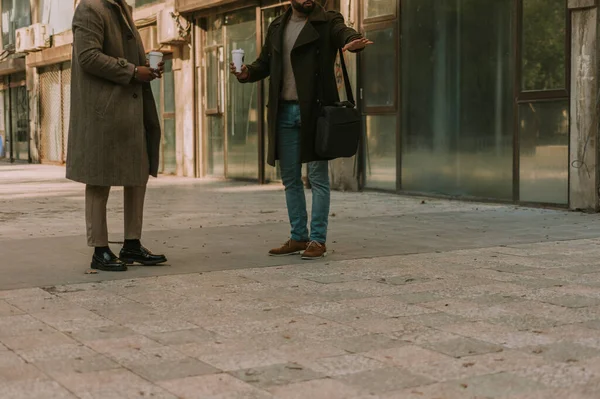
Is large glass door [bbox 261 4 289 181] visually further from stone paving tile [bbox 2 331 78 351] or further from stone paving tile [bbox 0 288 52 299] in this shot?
stone paving tile [bbox 2 331 78 351]

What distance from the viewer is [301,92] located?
705cm

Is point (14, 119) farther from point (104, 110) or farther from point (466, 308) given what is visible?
point (466, 308)

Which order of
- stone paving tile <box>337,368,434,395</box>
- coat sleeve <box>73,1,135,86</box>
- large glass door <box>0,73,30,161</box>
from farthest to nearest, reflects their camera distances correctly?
large glass door <box>0,73,30,161</box>, coat sleeve <box>73,1,135,86</box>, stone paving tile <box>337,368,434,395</box>

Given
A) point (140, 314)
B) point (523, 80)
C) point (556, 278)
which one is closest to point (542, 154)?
point (523, 80)

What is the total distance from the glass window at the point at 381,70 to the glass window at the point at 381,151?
25 centimetres

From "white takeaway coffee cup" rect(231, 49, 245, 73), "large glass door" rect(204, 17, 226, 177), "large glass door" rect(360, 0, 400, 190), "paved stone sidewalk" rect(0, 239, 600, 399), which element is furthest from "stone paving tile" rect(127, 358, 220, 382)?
"large glass door" rect(204, 17, 226, 177)

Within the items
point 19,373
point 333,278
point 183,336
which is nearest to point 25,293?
point 183,336

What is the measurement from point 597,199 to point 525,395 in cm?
776

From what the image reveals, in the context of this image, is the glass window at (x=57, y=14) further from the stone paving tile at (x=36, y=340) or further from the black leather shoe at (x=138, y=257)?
the stone paving tile at (x=36, y=340)

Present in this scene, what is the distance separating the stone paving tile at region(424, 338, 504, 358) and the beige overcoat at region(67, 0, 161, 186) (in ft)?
9.68

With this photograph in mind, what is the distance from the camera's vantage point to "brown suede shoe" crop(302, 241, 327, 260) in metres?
Result: 7.09

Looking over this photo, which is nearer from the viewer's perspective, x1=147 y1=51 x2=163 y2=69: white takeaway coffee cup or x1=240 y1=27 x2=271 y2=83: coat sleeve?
x1=147 y1=51 x2=163 y2=69: white takeaway coffee cup

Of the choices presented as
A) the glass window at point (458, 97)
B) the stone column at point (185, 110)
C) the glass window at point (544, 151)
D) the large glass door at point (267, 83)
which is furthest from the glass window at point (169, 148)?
the glass window at point (544, 151)

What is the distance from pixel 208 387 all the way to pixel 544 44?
8.68 meters
